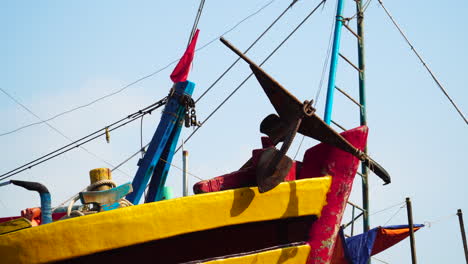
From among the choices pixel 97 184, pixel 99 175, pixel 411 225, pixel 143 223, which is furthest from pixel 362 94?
pixel 143 223

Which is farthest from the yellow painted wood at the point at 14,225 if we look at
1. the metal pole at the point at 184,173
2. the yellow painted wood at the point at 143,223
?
the metal pole at the point at 184,173

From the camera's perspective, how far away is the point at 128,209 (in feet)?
30.9

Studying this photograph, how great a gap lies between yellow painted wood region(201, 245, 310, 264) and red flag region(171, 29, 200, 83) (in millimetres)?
4716

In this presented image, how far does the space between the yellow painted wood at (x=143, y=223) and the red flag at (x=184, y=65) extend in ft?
14.1

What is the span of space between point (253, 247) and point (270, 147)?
139 centimetres

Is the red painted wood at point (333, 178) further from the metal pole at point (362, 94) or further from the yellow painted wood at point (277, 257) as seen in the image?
the metal pole at point (362, 94)

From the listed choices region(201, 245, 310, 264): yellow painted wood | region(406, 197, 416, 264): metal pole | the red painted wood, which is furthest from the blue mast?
region(406, 197, 416, 264): metal pole

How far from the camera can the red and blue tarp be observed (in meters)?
13.5

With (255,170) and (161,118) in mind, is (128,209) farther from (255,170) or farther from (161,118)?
(161,118)

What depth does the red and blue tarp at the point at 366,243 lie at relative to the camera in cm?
1355

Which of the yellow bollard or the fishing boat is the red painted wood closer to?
the fishing boat

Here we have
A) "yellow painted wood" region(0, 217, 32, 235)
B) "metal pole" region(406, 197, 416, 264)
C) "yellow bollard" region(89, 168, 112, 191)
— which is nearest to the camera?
"yellow painted wood" region(0, 217, 32, 235)

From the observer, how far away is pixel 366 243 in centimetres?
1487

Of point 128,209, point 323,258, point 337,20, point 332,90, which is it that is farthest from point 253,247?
point 337,20
